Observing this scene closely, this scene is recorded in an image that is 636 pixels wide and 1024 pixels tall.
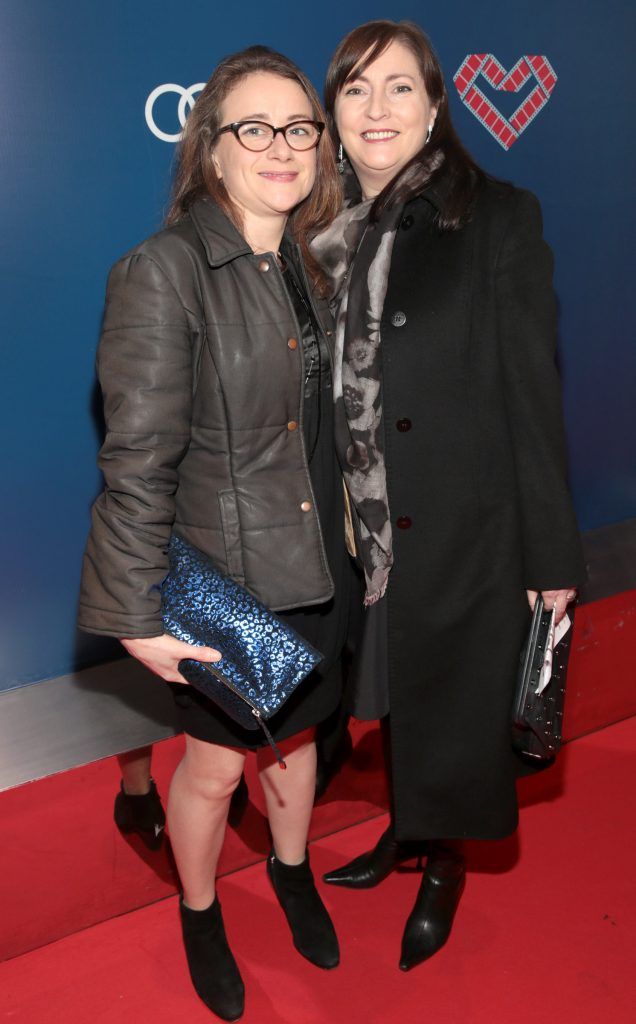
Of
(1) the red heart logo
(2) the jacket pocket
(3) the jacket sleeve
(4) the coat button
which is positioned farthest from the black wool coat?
(1) the red heart logo

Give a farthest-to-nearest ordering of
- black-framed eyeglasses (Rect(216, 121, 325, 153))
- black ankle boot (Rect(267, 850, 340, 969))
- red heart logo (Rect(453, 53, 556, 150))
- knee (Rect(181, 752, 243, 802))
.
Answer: red heart logo (Rect(453, 53, 556, 150)), black ankle boot (Rect(267, 850, 340, 969)), knee (Rect(181, 752, 243, 802)), black-framed eyeglasses (Rect(216, 121, 325, 153))

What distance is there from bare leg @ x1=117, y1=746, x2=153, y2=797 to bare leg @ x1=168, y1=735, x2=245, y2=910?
233 mm

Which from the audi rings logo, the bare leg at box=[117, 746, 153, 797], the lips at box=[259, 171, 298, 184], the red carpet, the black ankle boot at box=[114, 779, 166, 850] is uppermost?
the audi rings logo

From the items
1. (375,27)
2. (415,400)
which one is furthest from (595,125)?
(415,400)

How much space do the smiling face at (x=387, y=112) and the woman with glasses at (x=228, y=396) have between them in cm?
10

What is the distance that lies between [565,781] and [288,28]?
2.39 metres

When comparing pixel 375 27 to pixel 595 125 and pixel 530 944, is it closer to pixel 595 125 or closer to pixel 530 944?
pixel 595 125

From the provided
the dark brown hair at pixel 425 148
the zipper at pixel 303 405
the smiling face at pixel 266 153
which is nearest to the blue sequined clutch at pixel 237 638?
the zipper at pixel 303 405

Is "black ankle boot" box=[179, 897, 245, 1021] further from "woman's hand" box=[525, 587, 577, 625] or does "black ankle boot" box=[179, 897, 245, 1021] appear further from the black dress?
"woman's hand" box=[525, 587, 577, 625]

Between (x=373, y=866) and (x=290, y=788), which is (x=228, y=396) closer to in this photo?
(x=290, y=788)

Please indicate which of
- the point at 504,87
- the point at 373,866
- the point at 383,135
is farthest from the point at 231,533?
the point at 504,87

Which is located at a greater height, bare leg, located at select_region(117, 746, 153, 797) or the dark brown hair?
the dark brown hair

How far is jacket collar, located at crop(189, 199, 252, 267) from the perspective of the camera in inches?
69.3

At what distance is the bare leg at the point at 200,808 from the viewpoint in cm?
204
